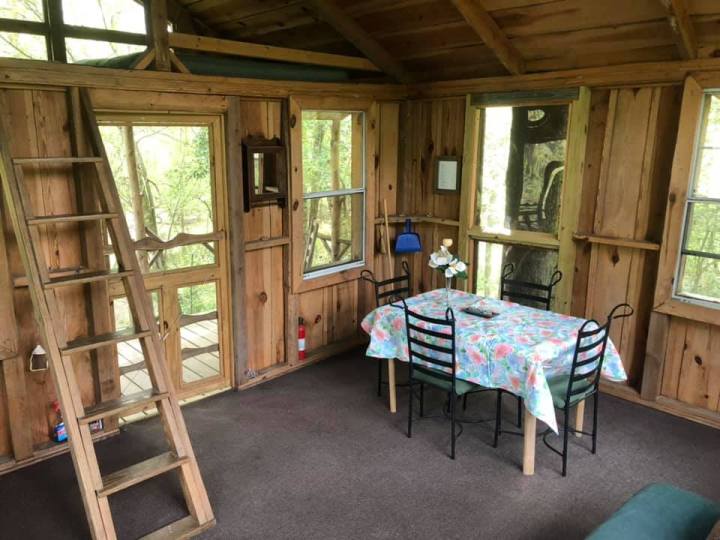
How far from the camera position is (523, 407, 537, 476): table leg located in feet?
11.0

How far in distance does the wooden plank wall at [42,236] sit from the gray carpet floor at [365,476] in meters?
0.34

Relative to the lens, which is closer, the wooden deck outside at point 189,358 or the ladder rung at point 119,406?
the ladder rung at point 119,406

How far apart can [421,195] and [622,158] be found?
1.91 meters

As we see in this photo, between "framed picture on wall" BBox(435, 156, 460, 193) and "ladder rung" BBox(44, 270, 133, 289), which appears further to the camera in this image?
"framed picture on wall" BBox(435, 156, 460, 193)

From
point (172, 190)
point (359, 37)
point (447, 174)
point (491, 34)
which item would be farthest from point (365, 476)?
point (359, 37)

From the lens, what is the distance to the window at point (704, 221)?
379 cm

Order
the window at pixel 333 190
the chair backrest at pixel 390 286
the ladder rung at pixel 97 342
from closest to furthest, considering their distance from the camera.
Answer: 1. the ladder rung at pixel 97 342
2. the chair backrest at pixel 390 286
3. the window at pixel 333 190

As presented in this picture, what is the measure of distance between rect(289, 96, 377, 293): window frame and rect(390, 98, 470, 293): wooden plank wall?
0.31 metres

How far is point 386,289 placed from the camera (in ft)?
18.6

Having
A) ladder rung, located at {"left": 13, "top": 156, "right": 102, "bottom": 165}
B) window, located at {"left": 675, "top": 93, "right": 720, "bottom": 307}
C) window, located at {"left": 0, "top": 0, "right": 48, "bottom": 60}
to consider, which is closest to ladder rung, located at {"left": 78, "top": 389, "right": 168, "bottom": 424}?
ladder rung, located at {"left": 13, "top": 156, "right": 102, "bottom": 165}

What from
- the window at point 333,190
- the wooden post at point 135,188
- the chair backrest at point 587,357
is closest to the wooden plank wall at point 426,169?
the window at point 333,190

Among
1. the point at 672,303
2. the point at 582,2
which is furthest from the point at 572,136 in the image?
the point at 672,303

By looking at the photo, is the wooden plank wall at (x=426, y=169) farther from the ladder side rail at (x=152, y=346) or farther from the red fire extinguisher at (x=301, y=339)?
the ladder side rail at (x=152, y=346)

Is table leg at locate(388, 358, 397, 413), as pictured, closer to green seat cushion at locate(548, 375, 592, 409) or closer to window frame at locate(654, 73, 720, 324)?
green seat cushion at locate(548, 375, 592, 409)
